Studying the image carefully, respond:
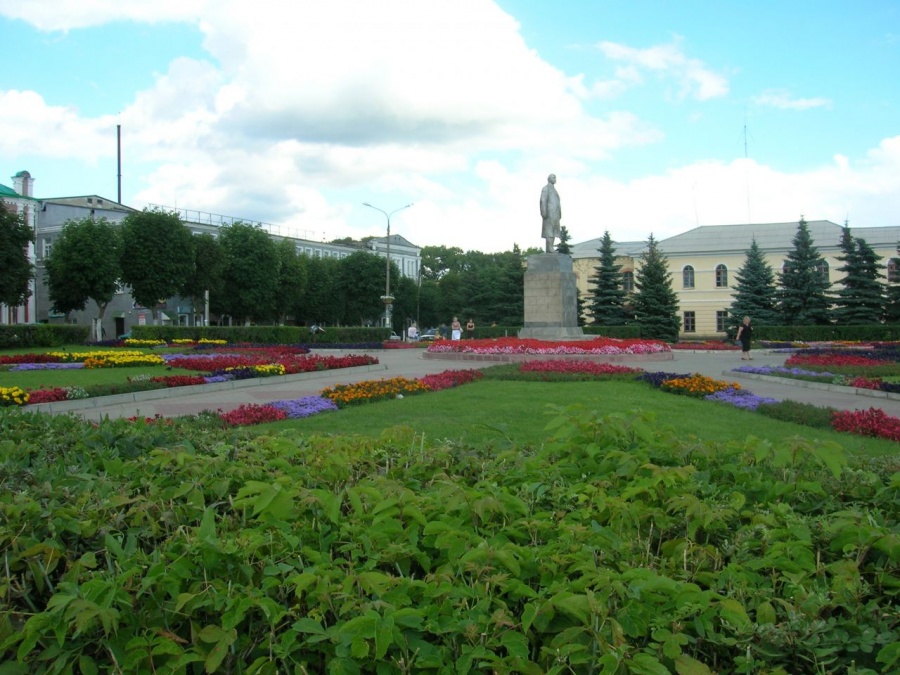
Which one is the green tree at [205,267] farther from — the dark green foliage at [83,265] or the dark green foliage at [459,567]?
the dark green foliage at [459,567]

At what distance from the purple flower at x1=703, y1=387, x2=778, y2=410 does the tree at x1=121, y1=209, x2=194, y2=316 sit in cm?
4016

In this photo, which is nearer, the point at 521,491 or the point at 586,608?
the point at 586,608

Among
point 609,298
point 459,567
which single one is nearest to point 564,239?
point 609,298

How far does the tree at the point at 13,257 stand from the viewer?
3419cm

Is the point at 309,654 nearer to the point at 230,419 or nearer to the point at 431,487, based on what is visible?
the point at 431,487

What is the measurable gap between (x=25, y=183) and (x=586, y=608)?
6965 centimetres

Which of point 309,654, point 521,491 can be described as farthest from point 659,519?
point 309,654

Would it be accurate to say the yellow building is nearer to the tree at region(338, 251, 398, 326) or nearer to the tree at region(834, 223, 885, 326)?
the tree at region(834, 223, 885, 326)

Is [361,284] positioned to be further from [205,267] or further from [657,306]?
[657,306]

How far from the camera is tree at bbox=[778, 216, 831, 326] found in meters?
42.6

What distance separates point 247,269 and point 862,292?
39492mm

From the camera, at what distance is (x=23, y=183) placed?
60.9m

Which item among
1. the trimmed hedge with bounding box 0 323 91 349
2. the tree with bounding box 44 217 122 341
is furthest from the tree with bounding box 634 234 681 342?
the tree with bounding box 44 217 122 341

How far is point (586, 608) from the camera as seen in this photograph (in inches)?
78.0
